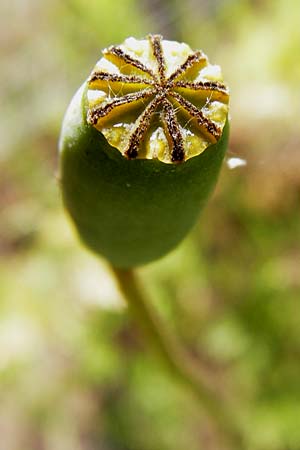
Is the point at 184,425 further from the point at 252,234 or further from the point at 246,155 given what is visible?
the point at 246,155

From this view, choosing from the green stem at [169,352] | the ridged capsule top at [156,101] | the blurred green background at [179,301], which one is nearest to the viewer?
the ridged capsule top at [156,101]

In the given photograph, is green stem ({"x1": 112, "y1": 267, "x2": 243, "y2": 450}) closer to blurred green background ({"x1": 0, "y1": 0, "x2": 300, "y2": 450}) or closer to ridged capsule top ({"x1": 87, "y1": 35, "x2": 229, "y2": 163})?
blurred green background ({"x1": 0, "y1": 0, "x2": 300, "y2": 450})

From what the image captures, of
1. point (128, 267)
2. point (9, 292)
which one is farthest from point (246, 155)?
point (128, 267)

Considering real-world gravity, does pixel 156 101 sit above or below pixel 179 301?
below

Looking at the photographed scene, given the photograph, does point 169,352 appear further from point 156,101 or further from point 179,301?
point 179,301

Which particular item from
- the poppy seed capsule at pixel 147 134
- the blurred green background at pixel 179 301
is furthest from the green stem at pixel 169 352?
the poppy seed capsule at pixel 147 134

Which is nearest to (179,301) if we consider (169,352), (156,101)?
(169,352)

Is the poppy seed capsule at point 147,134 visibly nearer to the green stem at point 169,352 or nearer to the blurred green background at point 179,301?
the green stem at point 169,352
